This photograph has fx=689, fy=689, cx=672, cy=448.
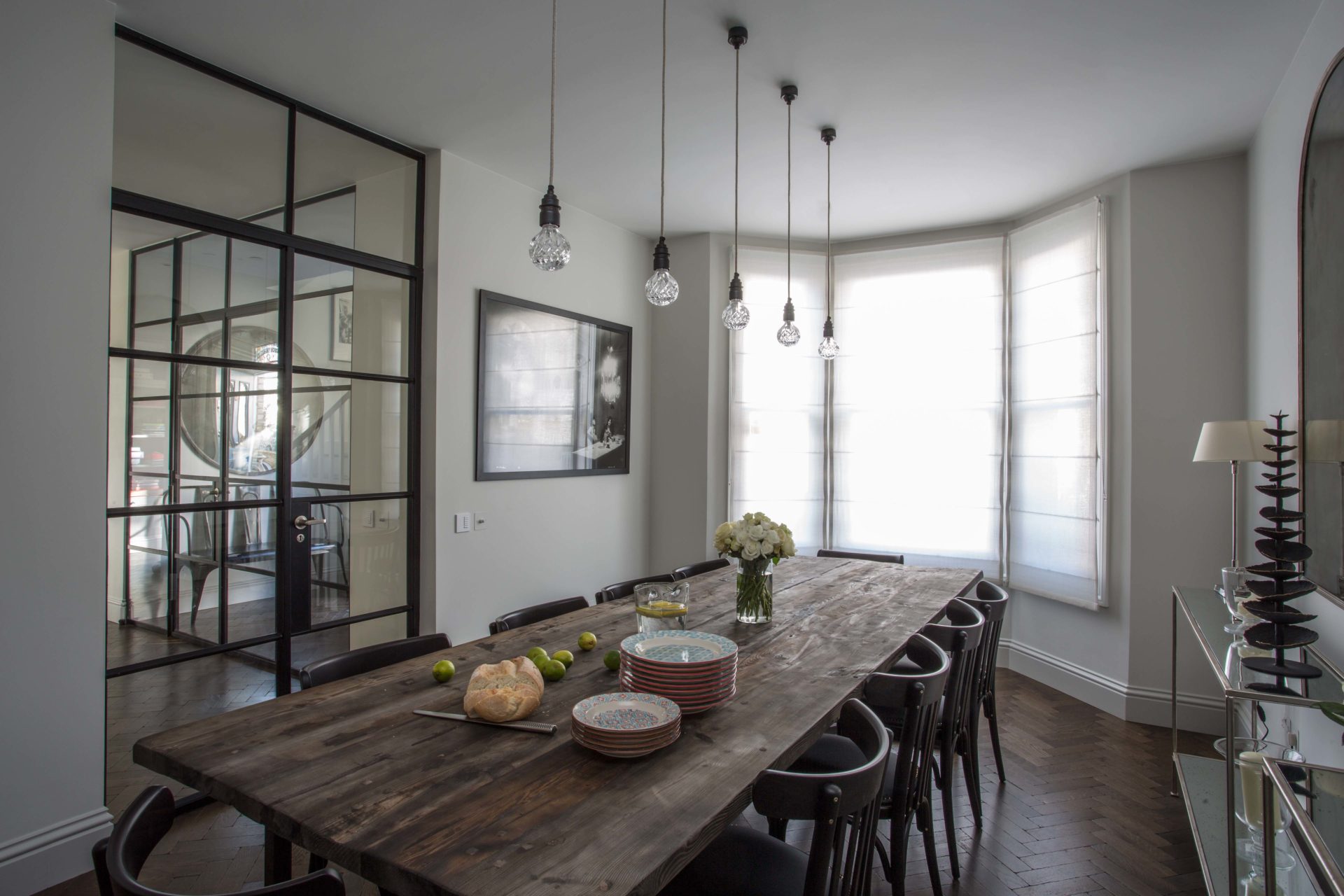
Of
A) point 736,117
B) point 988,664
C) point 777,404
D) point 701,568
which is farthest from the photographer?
point 777,404

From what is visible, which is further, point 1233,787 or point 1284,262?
point 1284,262

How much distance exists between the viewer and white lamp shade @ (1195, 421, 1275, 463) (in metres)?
2.74

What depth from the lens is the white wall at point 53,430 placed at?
2174mm

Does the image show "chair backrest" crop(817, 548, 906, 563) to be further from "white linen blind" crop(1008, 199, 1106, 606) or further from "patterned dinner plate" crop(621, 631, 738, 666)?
"patterned dinner plate" crop(621, 631, 738, 666)

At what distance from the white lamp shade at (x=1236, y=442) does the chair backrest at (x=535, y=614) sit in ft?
8.60

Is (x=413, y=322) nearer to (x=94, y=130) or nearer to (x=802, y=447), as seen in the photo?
(x=94, y=130)

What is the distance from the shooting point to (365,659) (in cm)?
188

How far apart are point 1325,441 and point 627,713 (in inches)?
96.0

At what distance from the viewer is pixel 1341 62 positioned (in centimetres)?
214

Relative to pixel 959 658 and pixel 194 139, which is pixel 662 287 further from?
pixel 194 139

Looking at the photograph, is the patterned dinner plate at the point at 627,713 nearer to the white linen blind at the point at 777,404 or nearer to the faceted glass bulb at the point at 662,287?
the faceted glass bulb at the point at 662,287

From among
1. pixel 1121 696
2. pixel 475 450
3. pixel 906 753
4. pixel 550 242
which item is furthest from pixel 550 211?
pixel 1121 696

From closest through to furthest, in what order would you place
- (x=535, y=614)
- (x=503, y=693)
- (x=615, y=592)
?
1. (x=503, y=693)
2. (x=535, y=614)
3. (x=615, y=592)

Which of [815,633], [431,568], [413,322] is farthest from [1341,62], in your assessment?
[431,568]
